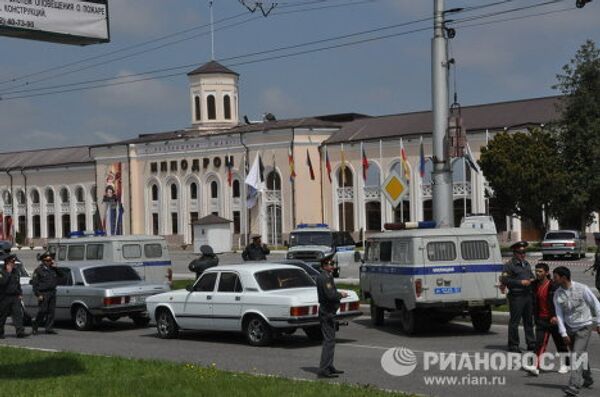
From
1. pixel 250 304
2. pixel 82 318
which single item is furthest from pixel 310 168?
pixel 250 304

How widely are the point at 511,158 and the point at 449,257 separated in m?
38.5

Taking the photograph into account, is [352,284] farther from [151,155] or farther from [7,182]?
[7,182]

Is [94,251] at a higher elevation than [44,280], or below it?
higher

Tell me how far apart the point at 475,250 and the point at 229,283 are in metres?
4.75

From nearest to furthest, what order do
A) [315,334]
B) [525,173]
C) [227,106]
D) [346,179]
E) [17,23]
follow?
[17,23] → [315,334] → [525,173] → [346,179] → [227,106]

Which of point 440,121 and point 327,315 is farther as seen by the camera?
point 440,121

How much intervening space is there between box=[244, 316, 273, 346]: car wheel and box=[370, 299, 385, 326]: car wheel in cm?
382

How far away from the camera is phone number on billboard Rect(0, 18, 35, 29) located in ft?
40.4

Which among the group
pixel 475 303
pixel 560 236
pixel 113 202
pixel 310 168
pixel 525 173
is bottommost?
pixel 475 303

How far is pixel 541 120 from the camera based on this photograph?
6906 cm

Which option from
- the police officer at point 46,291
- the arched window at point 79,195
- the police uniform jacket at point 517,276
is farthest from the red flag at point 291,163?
the police uniform jacket at point 517,276

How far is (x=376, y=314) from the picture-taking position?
2242 centimetres

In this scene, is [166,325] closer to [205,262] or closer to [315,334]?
[315,334]

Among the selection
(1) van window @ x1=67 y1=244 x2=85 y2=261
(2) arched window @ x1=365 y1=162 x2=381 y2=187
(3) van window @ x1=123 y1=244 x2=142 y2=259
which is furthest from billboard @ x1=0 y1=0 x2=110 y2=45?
(2) arched window @ x1=365 y1=162 x2=381 y2=187
